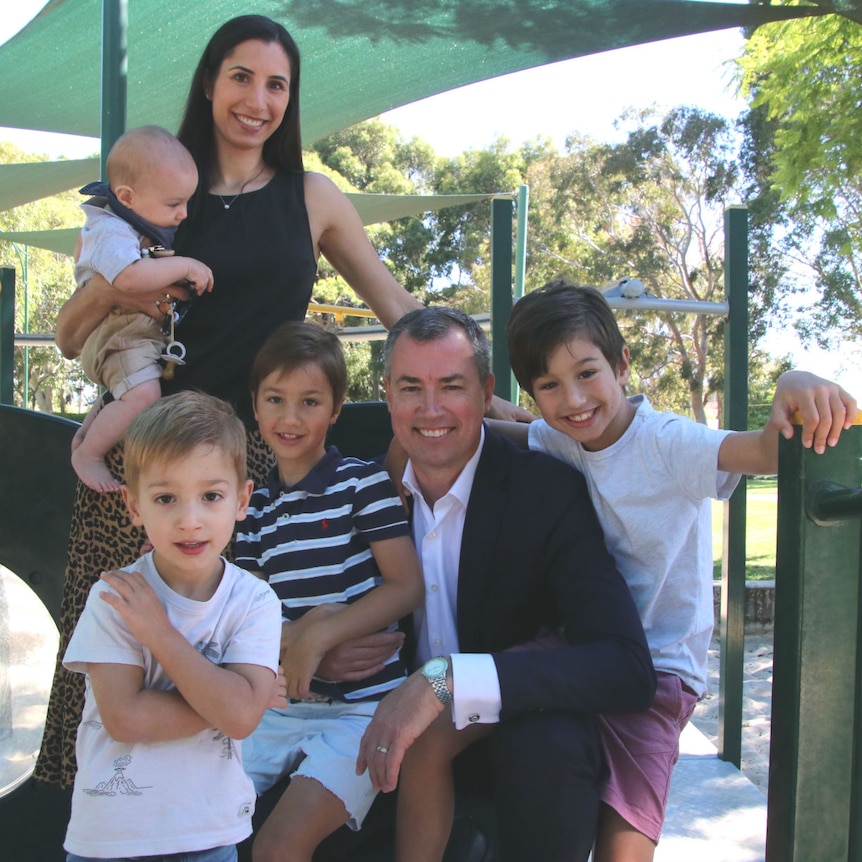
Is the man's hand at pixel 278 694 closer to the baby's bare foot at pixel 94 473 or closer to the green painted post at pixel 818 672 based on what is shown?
the baby's bare foot at pixel 94 473

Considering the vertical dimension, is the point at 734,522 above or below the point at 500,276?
below

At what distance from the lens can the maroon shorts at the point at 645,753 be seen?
186 cm

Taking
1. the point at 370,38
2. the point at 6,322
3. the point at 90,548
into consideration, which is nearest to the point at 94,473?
the point at 90,548

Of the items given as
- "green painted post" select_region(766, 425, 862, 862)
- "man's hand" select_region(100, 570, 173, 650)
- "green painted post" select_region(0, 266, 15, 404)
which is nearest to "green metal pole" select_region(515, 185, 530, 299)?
"green painted post" select_region(0, 266, 15, 404)

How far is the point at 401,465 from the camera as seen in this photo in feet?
7.58

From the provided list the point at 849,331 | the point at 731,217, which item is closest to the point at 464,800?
the point at 731,217

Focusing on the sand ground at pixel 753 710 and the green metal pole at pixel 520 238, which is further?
the green metal pole at pixel 520 238

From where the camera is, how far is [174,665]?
152cm

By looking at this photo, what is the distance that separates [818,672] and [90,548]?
1.65m

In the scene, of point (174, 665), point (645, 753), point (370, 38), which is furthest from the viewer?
point (370, 38)

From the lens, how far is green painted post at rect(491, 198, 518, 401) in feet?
11.8

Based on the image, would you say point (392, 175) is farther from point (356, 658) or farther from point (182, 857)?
point (182, 857)

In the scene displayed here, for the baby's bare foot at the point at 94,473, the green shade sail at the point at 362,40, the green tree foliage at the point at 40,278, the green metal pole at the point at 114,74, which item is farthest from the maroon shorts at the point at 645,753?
the green tree foliage at the point at 40,278

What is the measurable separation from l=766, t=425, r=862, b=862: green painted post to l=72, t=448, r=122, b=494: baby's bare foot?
1477 mm
